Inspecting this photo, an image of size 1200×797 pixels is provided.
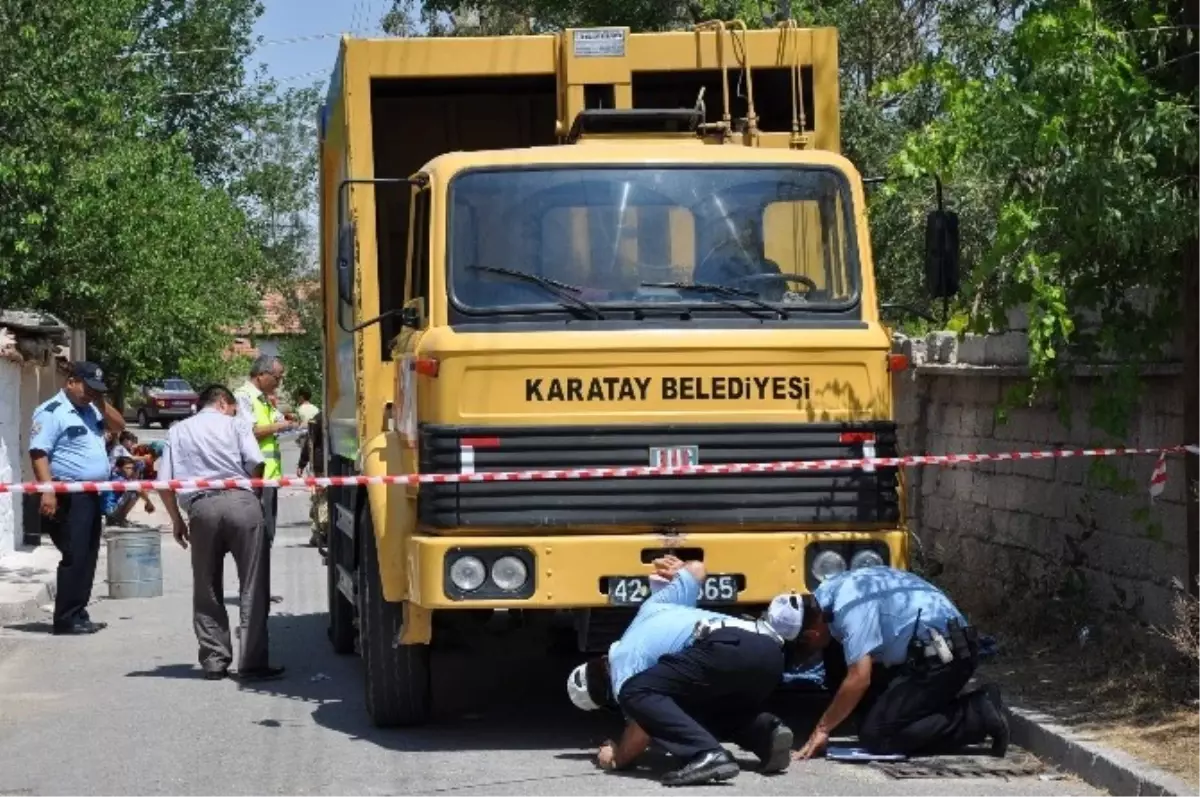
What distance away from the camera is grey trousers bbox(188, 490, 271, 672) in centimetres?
1153

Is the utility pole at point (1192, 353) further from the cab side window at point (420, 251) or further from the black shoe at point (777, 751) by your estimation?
the cab side window at point (420, 251)

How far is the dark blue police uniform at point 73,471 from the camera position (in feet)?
44.5

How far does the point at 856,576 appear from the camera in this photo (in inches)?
334

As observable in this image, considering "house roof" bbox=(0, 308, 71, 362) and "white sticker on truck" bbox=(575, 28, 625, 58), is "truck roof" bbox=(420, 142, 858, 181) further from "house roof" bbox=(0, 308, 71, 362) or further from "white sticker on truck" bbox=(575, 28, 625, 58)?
"house roof" bbox=(0, 308, 71, 362)

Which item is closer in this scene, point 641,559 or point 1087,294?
point 641,559

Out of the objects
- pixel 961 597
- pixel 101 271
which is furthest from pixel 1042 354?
pixel 101 271

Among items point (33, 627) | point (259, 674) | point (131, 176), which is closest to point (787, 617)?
point (259, 674)

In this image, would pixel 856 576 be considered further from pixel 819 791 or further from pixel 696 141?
pixel 696 141

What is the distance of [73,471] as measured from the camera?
13586 mm

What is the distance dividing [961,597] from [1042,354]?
374 cm

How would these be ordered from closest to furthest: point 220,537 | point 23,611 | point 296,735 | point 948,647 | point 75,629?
point 948,647 → point 296,735 → point 220,537 → point 75,629 → point 23,611

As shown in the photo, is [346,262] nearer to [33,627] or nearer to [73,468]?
[73,468]

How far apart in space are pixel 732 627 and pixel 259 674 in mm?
4219

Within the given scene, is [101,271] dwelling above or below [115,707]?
above
